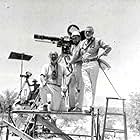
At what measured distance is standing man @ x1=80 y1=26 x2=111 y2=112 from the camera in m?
4.95

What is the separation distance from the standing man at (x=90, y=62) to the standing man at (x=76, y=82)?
0.25 meters

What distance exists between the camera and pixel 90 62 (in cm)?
504

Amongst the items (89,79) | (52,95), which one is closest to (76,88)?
(52,95)

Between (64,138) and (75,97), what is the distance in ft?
3.35

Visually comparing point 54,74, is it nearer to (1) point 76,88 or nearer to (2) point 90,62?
(1) point 76,88

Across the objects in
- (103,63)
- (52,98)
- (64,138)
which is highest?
(103,63)

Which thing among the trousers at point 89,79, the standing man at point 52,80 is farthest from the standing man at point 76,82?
the trousers at point 89,79

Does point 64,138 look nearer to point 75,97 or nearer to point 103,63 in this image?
point 75,97

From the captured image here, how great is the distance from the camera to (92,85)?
5.00m

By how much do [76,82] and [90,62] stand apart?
0.62 metres

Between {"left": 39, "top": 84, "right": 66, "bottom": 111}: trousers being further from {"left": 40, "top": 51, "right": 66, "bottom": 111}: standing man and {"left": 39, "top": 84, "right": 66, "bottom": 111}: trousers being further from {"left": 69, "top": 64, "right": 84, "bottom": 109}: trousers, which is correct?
{"left": 69, "top": 64, "right": 84, "bottom": 109}: trousers

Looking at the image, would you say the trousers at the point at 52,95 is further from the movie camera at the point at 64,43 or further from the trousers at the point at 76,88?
the movie camera at the point at 64,43

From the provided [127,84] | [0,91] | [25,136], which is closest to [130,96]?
[127,84]

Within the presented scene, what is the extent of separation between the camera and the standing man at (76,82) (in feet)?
17.6
